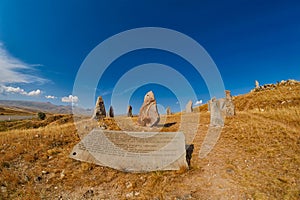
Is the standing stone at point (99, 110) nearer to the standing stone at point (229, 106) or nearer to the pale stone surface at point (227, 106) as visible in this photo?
the pale stone surface at point (227, 106)

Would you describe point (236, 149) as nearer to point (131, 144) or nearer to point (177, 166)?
point (177, 166)

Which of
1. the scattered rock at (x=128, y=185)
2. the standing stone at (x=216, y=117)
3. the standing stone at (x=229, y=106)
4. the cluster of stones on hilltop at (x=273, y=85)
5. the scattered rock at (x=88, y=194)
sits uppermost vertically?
the cluster of stones on hilltop at (x=273, y=85)

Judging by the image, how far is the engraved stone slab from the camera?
24.7 ft

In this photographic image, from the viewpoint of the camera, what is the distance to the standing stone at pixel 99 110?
17281 millimetres

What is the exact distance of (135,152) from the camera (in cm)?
852

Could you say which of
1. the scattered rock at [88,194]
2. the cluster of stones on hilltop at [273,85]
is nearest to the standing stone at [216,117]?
the scattered rock at [88,194]

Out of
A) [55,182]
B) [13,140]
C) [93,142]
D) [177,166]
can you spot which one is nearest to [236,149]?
[177,166]

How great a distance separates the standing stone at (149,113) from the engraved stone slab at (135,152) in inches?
171

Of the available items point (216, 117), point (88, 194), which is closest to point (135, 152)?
point (88, 194)

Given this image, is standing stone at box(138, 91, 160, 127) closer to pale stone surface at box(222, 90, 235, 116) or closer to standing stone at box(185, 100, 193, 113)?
pale stone surface at box(222, 90, 235, 116)

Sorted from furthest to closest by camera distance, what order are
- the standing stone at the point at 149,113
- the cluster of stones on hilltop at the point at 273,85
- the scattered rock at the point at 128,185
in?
1. the cluster of stones on hilltop at the point at 273,85
2. the standing stone at the point at 149,113
3. the scattered rock at the point at 128,185

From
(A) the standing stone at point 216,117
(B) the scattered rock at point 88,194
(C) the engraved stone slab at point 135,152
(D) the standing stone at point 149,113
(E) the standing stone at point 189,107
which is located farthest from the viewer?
(E) the standing stone at point 189,107

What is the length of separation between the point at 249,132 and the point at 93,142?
8700mm

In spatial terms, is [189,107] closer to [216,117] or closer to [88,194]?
[216,117]
